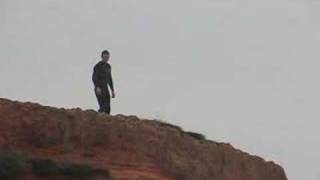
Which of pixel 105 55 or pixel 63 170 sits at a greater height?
pixel 105 55

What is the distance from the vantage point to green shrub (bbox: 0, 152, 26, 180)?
850 inches

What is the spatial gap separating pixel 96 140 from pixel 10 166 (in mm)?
3076

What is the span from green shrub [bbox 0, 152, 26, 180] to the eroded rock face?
144 cm

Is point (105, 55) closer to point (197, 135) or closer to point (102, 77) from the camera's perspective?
point (102, 77)

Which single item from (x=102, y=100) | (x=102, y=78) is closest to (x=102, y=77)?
(x=102, y=78)

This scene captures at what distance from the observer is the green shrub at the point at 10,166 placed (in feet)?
70.8

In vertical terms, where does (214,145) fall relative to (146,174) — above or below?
above

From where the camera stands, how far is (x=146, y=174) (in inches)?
910

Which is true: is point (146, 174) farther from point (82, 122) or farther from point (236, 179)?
point (236, 179)

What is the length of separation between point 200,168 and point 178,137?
905 mm

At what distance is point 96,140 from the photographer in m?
24.2

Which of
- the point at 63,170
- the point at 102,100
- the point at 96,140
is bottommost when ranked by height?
the point at 63,170

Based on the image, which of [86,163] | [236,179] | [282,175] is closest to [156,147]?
[86,163]


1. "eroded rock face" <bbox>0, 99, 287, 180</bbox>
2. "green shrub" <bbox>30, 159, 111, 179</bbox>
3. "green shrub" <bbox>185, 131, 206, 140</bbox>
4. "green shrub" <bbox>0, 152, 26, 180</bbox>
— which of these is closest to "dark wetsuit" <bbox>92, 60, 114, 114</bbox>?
"eroded rock face" <bbox>0, 99, 287, 180</bbox>
